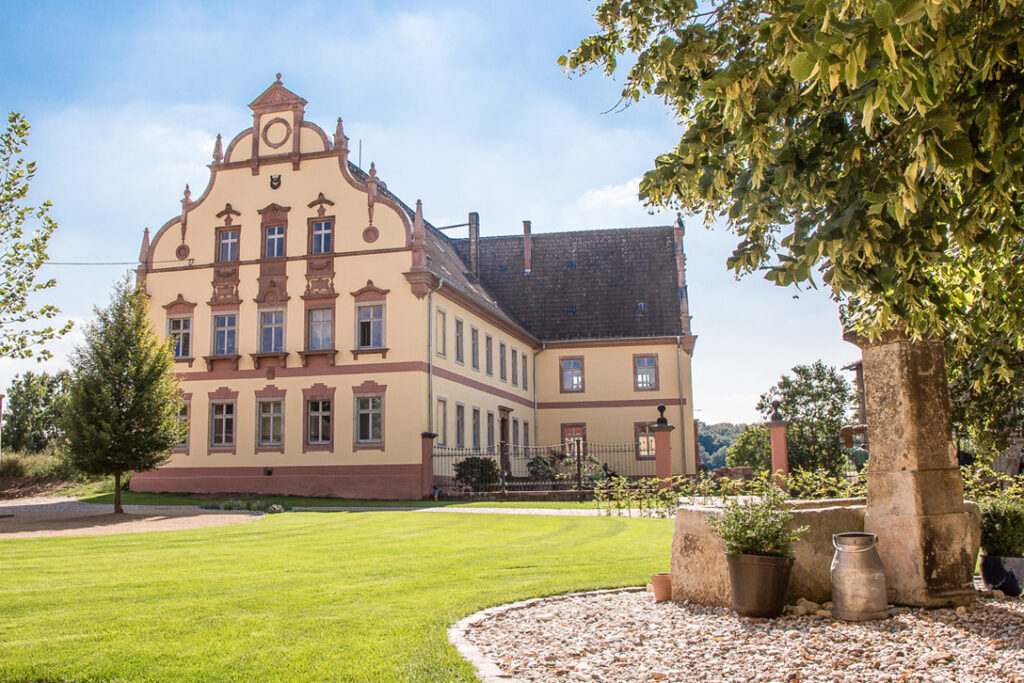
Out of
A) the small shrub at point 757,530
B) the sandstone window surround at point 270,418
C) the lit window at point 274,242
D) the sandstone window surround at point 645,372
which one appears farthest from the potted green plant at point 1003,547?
the sandstone window surround at point 645,372

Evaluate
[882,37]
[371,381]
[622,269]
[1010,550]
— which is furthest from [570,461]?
[882,37]

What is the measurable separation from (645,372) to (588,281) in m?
5.70

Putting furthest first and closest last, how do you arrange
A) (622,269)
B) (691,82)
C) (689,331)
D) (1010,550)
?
(622,269) → (689,331) → (1010,550) → (691,82)

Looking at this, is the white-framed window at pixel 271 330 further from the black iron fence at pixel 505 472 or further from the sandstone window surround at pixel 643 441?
the sandstone window surround at pixel 643 441

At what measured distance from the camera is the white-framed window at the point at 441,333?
29.4 meters

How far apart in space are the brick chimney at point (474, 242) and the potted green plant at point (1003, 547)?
36.3 m

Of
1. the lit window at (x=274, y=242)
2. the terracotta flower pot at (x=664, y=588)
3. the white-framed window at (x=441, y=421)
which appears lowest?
the terracotta flower pot at (x=664, y=588)

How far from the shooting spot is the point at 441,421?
29625 millimetres

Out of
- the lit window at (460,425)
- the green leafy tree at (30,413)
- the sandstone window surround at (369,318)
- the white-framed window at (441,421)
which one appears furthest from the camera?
the green leafy tree at (30,413)

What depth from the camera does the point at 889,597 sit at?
7.40m

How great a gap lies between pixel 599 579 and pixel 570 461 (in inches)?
795

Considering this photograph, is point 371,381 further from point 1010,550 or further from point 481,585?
point 1010,550

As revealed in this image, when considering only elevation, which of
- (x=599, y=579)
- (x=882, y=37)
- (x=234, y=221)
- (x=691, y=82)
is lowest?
(x=599, y=579)

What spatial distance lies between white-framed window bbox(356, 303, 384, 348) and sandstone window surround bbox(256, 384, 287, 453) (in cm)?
329
